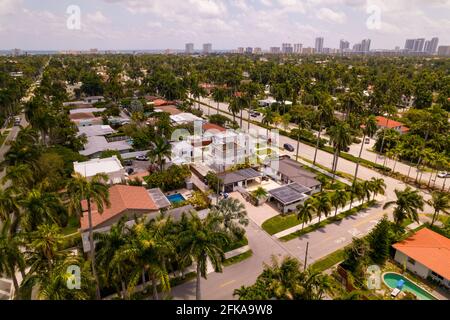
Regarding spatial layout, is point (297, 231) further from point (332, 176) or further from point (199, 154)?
point (199, 154)

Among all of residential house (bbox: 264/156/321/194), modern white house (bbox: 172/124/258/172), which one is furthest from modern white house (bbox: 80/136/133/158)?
residential house (bbox: 264/156/321/194)

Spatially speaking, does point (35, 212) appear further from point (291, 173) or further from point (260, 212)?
point (291, 173)

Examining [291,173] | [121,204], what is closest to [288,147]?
[291,173]

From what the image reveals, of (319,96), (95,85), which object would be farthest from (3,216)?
(95,85)

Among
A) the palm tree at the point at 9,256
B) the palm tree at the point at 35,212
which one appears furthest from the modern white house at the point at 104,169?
the palm tree at the point at 9,256

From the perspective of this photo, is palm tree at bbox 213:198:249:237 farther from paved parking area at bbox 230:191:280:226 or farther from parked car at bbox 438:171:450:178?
parked car at bbox 438:171:450:178

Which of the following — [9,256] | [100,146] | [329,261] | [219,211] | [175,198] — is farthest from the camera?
[100,146]

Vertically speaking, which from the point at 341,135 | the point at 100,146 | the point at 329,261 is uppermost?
the point at 341,135
